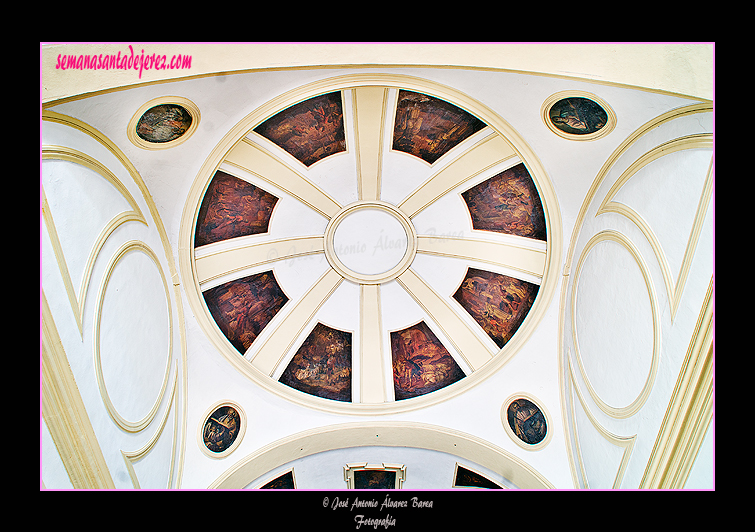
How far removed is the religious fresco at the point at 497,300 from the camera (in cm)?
1090

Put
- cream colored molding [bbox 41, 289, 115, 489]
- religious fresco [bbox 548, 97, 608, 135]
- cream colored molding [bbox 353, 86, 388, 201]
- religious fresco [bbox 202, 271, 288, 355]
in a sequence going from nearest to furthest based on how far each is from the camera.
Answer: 1. cream colored molding [bbox 41, 289, 115, 489]
2. religious fresco [bbox 548, 97, 608, 135]
3. cream colored molding [bbox 353, 86, 388, 201]
4. religious fresco [bbox 202, 271, 288, 355]

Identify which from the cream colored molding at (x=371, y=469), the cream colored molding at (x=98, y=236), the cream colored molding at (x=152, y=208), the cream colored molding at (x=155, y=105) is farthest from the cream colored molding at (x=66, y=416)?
the cream colored molding at (x=371, y=469)

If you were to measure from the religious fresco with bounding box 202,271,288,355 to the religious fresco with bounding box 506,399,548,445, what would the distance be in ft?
17.3

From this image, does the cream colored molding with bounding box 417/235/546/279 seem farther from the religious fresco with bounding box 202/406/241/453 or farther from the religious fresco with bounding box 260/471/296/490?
the religious fresco with bounding box 260/471/296/490

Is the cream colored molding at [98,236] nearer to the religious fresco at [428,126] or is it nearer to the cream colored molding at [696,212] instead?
the religious fresco at [428,126]

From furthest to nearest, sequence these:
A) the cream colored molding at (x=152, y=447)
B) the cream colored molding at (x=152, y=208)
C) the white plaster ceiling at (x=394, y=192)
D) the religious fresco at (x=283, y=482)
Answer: the religious fresco at (x=283, y=482)
the cream colored molding at (x=152, y=447)
the white plaster ceiling at (x=394, y=192)
the cream colored molding at (x=152, y=208)

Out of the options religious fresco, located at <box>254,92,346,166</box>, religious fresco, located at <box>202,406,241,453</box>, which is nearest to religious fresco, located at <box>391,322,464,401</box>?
religious fresco, located at <box>202,406,241,453</box>

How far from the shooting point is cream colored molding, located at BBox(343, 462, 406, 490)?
11.4 meters

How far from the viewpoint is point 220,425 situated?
34.8 ft

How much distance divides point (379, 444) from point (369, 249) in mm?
4174

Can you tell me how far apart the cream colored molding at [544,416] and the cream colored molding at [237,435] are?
527 cm

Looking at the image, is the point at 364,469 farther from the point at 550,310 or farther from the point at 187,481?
the point at 550,310

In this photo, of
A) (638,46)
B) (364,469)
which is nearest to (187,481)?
(364,469)

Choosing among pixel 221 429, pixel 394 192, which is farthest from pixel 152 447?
pixel 394 192
